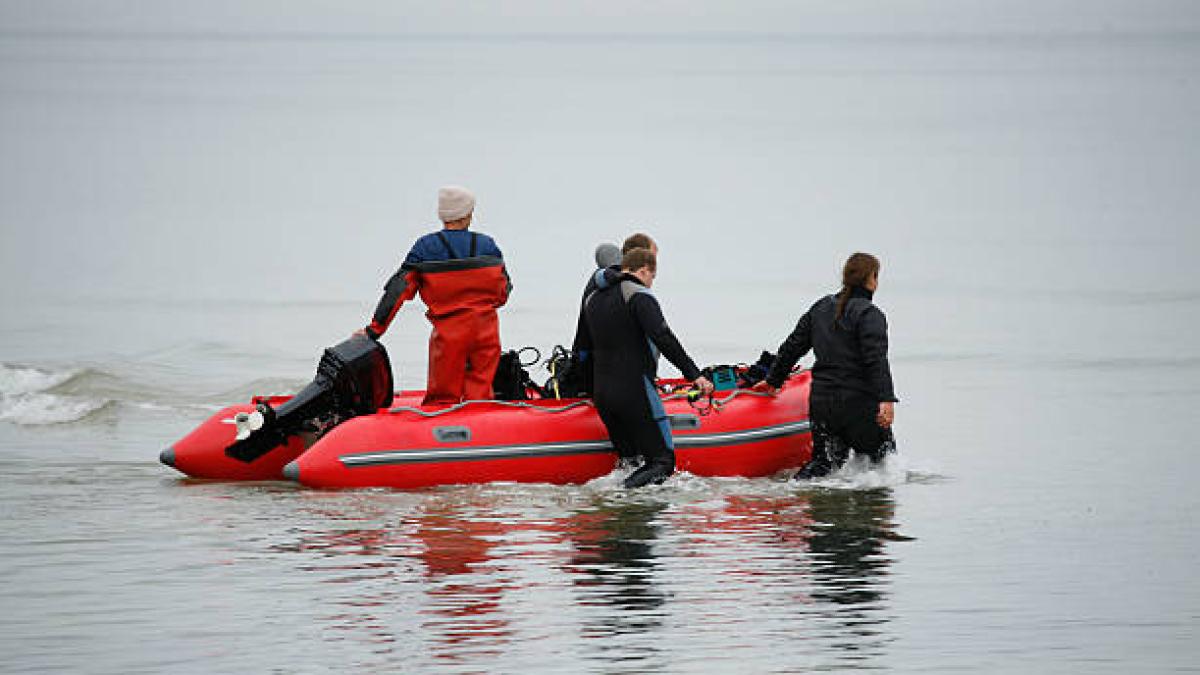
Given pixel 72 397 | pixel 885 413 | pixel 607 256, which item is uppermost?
pixel 607 256

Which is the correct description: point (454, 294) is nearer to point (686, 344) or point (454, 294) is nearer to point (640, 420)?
point (640, 420)

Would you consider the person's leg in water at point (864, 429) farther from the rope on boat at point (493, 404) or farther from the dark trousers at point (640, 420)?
the rope on boat at point (493, 404)

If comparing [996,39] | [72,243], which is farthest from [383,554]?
[996,39]

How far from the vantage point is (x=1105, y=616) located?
811 centimetres

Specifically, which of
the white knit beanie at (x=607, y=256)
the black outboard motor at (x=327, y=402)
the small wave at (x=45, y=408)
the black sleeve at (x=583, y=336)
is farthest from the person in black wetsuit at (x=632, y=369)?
the small wave at (x=45, y=408)

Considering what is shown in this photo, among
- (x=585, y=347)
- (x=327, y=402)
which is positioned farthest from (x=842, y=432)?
(x=327, y=402)

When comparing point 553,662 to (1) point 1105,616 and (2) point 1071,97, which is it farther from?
(2) point 1071,97

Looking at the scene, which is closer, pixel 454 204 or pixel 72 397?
pixel 454 204

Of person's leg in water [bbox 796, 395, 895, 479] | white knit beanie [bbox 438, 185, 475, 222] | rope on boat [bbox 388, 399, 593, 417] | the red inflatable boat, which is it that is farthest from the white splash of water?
person's leg in water [bbox 796, 395, 895, 479]

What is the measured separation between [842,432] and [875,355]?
0.48 metres

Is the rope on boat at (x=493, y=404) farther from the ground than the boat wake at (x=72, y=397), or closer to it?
closer to it

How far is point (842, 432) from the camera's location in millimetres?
11000

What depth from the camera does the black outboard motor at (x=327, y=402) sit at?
10.8 metres

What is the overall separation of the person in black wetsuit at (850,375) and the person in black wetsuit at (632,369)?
660mm
